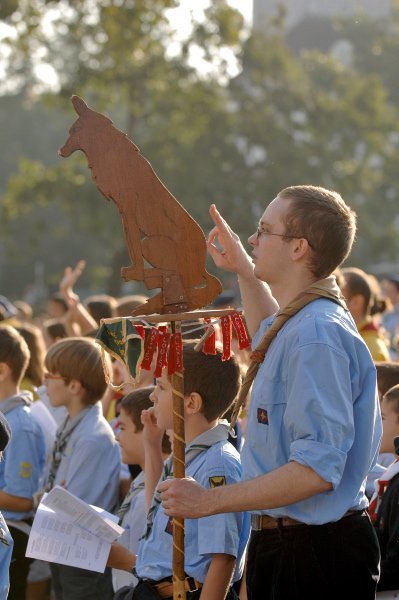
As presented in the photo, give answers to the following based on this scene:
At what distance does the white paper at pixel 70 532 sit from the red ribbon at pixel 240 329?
3.85 feet

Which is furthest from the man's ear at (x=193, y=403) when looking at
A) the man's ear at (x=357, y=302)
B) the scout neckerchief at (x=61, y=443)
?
the man's ear at (x=357, y=302)

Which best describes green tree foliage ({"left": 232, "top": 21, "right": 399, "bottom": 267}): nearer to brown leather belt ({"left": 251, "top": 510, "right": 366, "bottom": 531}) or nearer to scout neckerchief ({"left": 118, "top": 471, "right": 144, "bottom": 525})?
scout neckerchief ({"left": 118, "top": 471, "right": 144, "bottom": 525})

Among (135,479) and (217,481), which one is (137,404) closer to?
(135,479)

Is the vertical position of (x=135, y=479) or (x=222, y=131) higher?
(x=222, y=131)

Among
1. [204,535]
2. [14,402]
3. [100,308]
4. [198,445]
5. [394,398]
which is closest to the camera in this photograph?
[204,535]

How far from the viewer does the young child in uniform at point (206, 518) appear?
4070 mm

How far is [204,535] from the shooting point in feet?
13.4

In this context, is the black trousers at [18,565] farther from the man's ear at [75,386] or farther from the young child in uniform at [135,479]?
the young child in uniform at [135,479]

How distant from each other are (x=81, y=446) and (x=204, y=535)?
2115 millimetres

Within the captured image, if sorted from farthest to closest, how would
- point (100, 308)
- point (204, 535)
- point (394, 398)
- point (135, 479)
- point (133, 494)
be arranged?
point (100, 308)
point (135, 479)
point (133, 494)
point (394, 398)
point (204, 535)

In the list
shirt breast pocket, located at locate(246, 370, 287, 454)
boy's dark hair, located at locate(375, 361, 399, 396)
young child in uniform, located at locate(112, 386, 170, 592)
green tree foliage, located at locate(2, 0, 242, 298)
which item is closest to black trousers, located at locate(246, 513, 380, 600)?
shirt breast pocket, located at locate(246, 370, 287, 454)

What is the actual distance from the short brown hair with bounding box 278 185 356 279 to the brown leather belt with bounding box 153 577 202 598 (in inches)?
50.3

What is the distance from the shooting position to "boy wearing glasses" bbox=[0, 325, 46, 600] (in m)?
6.15

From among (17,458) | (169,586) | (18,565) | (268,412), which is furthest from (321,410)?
(18,565)
